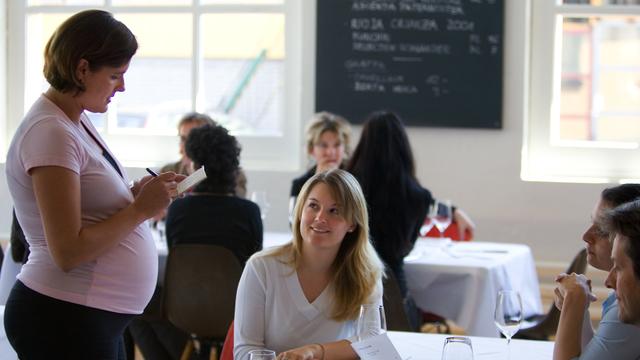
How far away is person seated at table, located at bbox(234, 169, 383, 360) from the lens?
2633 mm

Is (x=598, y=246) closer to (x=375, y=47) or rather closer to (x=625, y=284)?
(x=625, y=284)

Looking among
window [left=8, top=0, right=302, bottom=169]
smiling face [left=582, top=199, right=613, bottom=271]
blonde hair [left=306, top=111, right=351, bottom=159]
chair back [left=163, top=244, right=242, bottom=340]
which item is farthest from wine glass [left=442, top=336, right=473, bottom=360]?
window [left=8, top=0, right=302, bottom=169]

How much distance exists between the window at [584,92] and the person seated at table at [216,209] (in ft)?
8.54

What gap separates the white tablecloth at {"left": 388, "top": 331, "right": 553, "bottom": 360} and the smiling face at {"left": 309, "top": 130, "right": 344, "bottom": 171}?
2.45 m

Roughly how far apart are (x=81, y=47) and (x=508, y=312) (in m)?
1.26

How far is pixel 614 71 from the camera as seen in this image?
5.91 meters

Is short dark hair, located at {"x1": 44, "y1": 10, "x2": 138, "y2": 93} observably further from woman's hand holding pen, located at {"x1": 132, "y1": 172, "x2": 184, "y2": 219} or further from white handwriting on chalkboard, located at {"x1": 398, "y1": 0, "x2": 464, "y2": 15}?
white handwriting on chalkboard, located at {"x1": 398, "y1": 0, "x2": 464, "y2": 15}

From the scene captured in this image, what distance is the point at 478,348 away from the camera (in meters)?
2.49

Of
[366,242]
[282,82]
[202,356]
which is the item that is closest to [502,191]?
[282,82]

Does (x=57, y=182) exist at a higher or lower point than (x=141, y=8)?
lower

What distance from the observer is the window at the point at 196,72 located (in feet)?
20.1

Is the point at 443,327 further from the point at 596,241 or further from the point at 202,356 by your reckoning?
the point at 596,241

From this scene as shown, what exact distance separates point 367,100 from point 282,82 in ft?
2.07

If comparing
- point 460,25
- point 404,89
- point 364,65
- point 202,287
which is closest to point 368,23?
point 364,65
